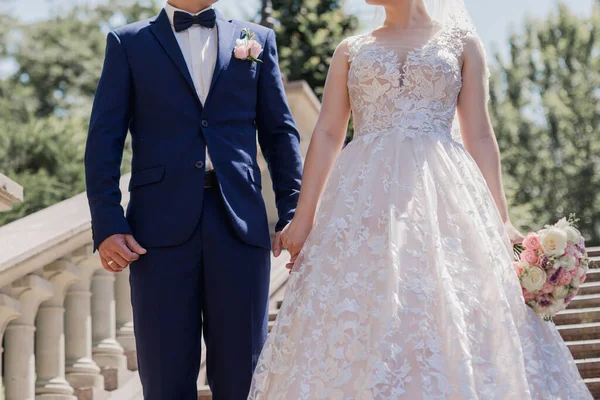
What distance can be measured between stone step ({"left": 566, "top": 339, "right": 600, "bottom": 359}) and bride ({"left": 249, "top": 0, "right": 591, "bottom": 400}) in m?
1.81

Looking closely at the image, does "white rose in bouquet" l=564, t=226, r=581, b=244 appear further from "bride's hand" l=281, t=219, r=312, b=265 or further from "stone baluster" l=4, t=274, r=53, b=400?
"stone baluster" l=4, t=274, r=53, b=400

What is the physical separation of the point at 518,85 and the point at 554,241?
3178cm

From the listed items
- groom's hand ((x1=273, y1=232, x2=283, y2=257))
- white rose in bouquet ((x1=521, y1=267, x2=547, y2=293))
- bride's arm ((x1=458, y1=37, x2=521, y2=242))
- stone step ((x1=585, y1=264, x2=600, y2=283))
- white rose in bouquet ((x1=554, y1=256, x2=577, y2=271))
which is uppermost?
bride's arm ((x1=458, y1=37, x2=521, y2=242))

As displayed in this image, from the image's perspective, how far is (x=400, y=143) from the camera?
3.70 metres

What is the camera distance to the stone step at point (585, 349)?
5.21m

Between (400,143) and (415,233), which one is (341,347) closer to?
(415,233)

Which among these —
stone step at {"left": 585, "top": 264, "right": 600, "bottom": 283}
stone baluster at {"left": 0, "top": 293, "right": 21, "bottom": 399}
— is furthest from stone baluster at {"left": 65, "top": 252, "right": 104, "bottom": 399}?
stone step at {"left": 585, "top": 264, "right": 600, "bottom": 283}

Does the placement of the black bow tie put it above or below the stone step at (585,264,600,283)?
above

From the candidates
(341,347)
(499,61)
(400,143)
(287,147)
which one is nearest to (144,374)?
(341,347)

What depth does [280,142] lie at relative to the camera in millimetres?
3795

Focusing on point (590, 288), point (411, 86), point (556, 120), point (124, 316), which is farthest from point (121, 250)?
point (556, 120)

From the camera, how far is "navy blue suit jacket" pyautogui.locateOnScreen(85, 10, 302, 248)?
3551mm

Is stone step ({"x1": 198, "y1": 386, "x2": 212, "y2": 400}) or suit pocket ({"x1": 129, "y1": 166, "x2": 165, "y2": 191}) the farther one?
stone step ({"x1": 198, "y1": 386, "x2": 212, "y2": 400})

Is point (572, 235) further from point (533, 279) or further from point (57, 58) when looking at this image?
point (57, 58)
